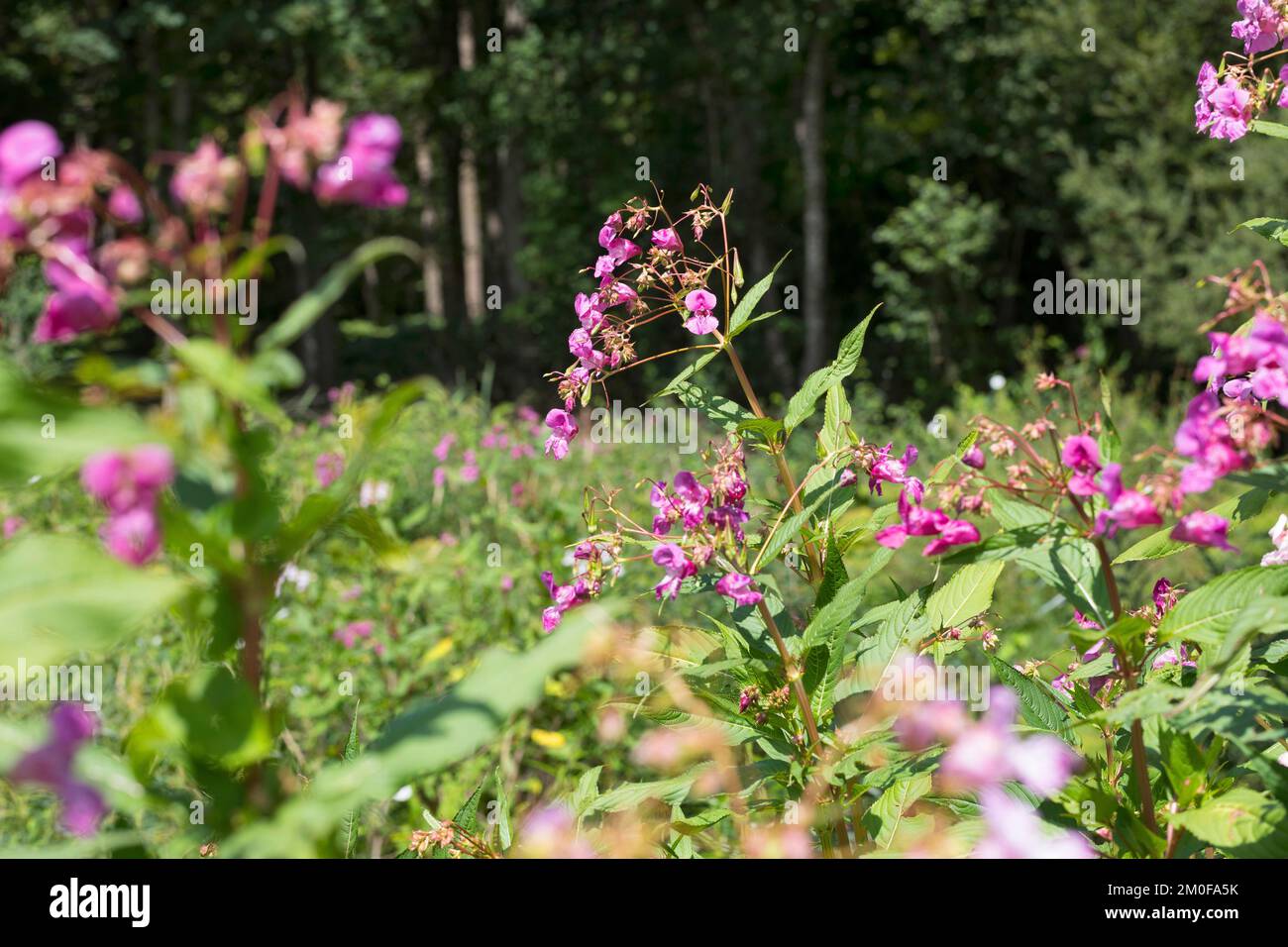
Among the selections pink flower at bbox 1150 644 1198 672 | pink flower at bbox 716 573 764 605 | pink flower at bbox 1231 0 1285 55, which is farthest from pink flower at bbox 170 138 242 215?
pink flower at bbox 1231 0 1285 55

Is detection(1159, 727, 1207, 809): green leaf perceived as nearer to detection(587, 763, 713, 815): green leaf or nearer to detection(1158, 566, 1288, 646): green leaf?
detection(1158, 566, 1288, 646): green leaf

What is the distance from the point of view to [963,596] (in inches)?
59.7

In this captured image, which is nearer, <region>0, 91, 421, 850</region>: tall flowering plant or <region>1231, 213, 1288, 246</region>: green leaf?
<region>0, 91, 421, 850</region>: tall flowering plant

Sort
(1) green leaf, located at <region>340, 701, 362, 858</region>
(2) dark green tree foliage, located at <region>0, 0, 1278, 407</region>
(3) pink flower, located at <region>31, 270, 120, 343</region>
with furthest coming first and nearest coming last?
(2) dark green tree foliage, located at <region>0, 0, 1278, 407</region> < (1) green leaf, located at <region>340, 701, 362, 858</region> < (3) pink flower, located at <region>31, 270, 120, 343</region>

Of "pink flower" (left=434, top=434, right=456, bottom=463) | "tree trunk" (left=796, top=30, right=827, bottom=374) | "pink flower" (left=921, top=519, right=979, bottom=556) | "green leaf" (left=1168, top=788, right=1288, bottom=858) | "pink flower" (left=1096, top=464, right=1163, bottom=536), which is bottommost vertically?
"green leaf" (left=1168, top=788, right=1288, bottom=858)

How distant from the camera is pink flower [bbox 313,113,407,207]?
86 centimetres

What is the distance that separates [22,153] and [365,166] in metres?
0.24

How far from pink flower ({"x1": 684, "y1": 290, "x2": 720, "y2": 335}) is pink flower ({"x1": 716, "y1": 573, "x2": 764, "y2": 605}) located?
463 millimetres

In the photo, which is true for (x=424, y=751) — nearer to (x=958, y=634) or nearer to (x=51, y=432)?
(x=51, y=432)

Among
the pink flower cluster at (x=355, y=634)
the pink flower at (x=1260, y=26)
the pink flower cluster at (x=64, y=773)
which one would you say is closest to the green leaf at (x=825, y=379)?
the pink flower at (x=1260, y=26)

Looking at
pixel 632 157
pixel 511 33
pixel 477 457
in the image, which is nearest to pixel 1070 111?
pixel 632 157

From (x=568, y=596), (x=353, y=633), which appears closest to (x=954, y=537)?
(x=568, y=596)

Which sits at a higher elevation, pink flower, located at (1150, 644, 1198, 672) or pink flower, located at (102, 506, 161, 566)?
pink flower, located at (102, 506, 161, 566)

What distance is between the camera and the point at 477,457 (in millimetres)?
6367
